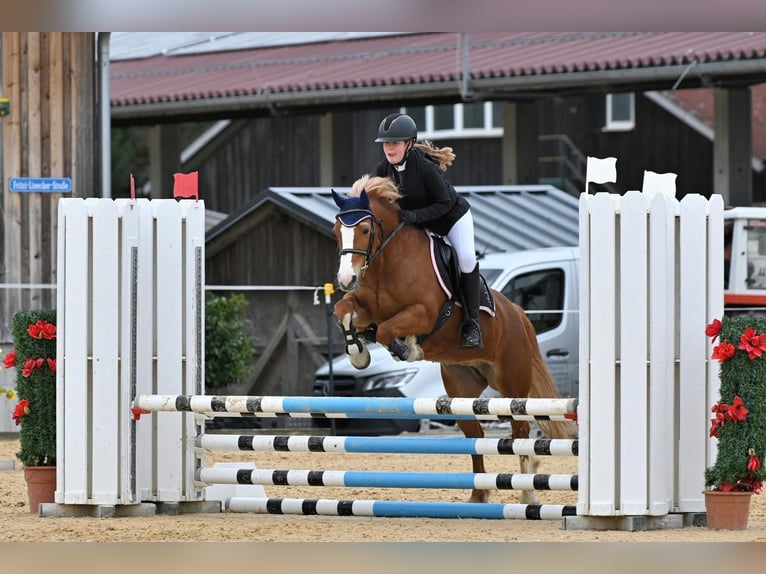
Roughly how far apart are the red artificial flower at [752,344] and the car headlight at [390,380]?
229 inches

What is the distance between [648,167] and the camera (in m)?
22.3

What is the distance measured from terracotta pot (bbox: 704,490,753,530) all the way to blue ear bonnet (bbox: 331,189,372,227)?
2.00 m

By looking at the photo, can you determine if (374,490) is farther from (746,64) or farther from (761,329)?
(746,64)

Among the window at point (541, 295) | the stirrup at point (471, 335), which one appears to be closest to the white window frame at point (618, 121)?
the window at point (541, 295)

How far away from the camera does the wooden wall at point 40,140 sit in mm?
12562

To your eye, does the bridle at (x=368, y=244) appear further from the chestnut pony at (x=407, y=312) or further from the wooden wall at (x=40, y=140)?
the wooden wall at (x=40, y=140)

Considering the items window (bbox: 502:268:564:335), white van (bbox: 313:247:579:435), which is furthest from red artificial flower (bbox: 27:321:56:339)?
window (bbox: 502:268:564:335)

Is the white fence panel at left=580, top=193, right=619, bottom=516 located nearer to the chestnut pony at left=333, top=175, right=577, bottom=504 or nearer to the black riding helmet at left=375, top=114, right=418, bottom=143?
the chestnut pony at left=333, top=175, right=577, bottom=504

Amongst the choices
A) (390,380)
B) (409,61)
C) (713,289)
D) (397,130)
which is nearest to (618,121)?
(409,61)

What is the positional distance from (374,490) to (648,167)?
14.8 m

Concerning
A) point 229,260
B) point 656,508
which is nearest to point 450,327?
point 656,508

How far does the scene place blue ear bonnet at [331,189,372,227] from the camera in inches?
265

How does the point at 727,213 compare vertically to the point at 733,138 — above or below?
below

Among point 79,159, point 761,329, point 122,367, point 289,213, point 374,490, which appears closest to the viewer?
point 761,329
